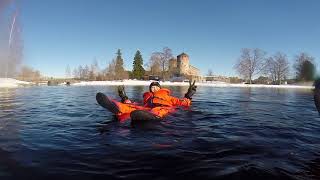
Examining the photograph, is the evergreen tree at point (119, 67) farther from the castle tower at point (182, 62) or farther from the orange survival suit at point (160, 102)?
the orange survival suit at point (160, 102)

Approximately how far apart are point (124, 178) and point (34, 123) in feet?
21.1

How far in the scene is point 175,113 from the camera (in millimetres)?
12305

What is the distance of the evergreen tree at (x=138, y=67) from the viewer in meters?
98.0

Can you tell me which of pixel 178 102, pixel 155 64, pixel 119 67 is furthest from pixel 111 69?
pixel 178 102

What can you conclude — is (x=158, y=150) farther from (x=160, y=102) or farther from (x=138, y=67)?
Result: (x=138, y=67)

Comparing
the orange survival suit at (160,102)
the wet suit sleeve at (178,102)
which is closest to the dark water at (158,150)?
the orange survival suit at (160,102)

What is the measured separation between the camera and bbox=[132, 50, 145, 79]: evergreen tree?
322ft

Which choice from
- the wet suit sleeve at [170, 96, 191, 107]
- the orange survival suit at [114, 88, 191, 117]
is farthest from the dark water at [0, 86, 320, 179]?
the wet suit sleeve at [170, 96, 191, 107]

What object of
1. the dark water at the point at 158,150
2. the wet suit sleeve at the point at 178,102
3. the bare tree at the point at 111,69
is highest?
the bare tree at the point at 111,69

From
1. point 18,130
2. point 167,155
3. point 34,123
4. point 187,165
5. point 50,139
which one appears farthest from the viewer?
point 34,123

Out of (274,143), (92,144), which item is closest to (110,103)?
(92,144)

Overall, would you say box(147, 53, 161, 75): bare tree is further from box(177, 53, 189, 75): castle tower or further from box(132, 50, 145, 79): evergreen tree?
box(177, 53, 189, 75): castle tower

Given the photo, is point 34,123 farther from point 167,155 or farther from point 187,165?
A: point 187,165

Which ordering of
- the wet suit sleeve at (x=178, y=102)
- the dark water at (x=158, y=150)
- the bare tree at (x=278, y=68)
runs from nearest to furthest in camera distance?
the dark water at (x=158, y=150), the wet suit sleeve at (x=178, y=102), the bare tree at (x=278, y=68)
